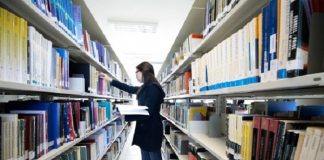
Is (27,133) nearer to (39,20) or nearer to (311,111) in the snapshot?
(39,20)

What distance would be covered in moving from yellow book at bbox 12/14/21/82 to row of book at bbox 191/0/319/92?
3.22ft

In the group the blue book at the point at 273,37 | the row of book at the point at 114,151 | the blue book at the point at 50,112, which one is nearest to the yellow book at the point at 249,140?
the blue book at the point at 273,37

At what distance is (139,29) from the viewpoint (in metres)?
5.08

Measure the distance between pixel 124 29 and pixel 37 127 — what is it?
13.1 ft

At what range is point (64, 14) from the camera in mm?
1825

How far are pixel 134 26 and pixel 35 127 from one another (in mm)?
3789

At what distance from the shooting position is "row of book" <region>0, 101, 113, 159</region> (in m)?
1.04

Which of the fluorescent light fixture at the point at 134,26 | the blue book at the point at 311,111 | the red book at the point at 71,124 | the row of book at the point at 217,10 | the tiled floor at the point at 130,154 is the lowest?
the tiled floor at the point at 130,154

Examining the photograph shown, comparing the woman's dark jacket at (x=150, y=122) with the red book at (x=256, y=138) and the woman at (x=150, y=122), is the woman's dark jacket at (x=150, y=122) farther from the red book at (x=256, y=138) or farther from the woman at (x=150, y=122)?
the red book at (x=256, y=138)

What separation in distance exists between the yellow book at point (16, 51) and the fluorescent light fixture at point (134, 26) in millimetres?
3541

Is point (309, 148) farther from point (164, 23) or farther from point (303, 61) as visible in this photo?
point (164, 23)

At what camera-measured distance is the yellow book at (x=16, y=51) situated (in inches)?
42.8

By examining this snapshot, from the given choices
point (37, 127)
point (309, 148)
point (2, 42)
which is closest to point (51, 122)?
point (37, 127)

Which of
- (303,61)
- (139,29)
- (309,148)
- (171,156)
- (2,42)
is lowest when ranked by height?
(171,156)
